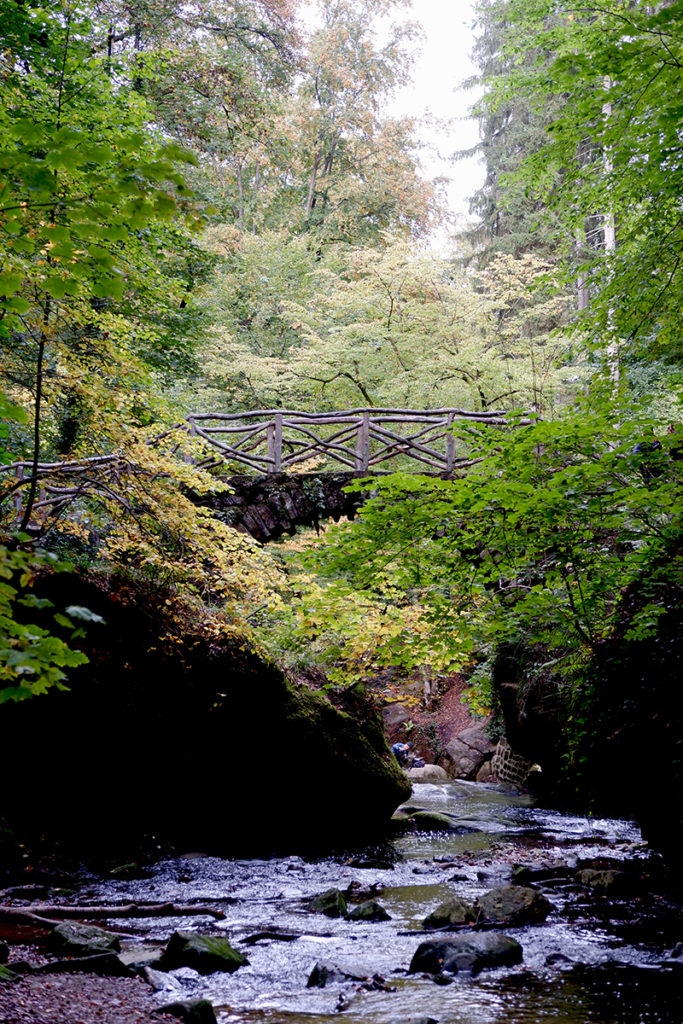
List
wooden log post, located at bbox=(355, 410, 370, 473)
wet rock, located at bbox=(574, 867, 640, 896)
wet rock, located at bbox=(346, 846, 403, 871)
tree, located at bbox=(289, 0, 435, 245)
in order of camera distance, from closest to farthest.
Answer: wet rock, located at bbox=(574, 867, 640, 896) → wet rock, located at bbox=(346, 846, 403, 871) → wooden log post, located at bbox=(355, 410, 370, 473) → tree, located at bbox=(289, 0, 435, 245)

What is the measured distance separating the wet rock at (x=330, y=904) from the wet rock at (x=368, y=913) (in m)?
0.10

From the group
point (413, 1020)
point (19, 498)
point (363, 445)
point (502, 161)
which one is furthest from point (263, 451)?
point (502, 161)

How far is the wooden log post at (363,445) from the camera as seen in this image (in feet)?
38.7

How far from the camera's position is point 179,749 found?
9.14 meters

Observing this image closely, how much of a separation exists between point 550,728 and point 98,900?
8.84 m

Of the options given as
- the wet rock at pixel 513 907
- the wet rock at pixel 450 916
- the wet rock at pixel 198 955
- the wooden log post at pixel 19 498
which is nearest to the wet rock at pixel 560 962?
the wet rock at pixel 513 907

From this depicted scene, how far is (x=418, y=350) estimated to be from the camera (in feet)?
53.3

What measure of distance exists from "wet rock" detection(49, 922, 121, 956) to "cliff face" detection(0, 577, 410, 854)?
2.70 meters

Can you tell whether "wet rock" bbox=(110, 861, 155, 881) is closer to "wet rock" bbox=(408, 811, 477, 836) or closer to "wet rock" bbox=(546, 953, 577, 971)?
"wet rock" bbox=(546, 953, 577, 971)

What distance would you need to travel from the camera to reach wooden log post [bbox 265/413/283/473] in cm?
1165

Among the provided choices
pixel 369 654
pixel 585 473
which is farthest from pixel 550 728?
pixel 585 473

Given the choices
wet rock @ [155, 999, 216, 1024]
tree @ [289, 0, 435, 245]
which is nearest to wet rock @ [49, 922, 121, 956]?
wet rock @ [155, 999, 216, 1024]

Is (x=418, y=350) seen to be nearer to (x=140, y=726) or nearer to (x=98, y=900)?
(x=140, y=726)

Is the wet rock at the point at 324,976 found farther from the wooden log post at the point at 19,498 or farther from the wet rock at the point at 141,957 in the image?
the wooden log post at the point at 19,498
